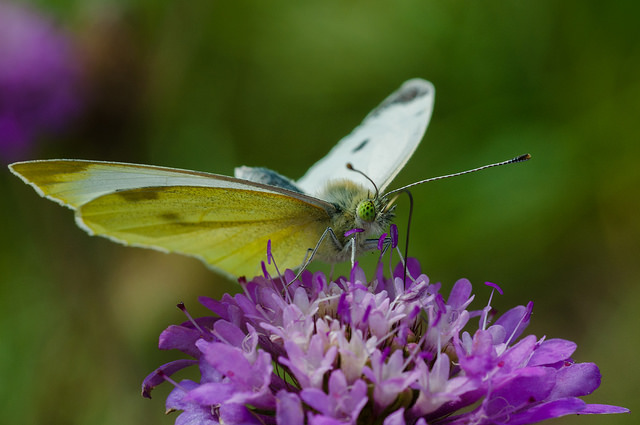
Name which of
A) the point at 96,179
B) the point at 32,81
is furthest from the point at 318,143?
the point at 96,179

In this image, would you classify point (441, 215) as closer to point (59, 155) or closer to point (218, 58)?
point (218, 58)

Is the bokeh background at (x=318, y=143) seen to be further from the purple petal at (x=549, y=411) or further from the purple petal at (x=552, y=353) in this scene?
the purple petal at (x=549, y=411)

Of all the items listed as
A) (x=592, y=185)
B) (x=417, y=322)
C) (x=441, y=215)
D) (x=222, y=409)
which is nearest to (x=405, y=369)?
(x=417, y=322)

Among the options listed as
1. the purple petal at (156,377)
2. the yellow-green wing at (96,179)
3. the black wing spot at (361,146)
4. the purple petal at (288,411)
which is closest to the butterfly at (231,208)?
the yellow-green wing at (96,179)

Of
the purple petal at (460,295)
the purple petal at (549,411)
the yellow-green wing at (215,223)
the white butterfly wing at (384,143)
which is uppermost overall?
the white butterfly wing at (384,143)

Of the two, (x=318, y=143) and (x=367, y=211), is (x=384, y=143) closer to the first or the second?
(x=367, y=211)

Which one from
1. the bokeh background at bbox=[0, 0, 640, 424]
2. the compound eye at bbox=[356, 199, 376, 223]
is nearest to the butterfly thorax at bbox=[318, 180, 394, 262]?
the compound eye at bbox=[356, 199, 376, 223]

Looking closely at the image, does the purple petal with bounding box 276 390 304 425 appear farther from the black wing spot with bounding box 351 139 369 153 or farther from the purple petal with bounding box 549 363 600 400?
the black wing spot with bounding box 351 139 369 153
